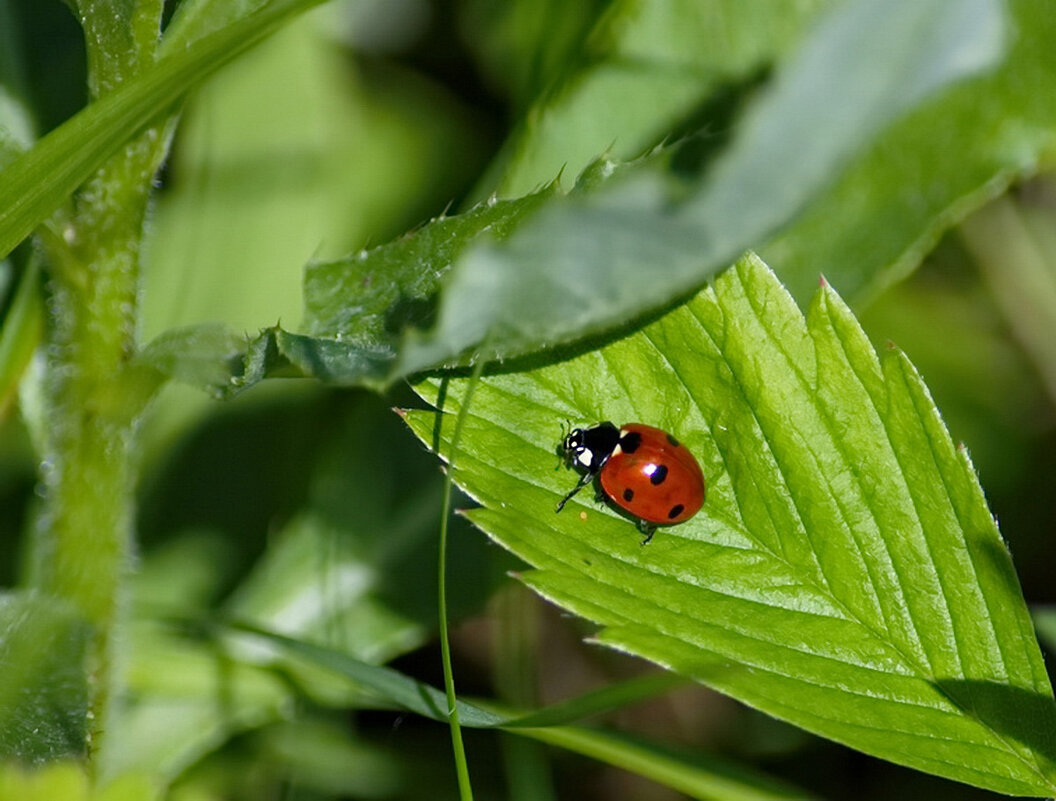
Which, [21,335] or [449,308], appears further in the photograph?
[21,335]

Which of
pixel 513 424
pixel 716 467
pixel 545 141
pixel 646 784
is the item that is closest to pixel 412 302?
pixel 513 424

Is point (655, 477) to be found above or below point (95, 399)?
below

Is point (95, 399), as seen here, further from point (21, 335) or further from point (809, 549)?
point (809, 549)

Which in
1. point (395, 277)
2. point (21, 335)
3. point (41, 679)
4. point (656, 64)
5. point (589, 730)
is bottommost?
point (589, 730)

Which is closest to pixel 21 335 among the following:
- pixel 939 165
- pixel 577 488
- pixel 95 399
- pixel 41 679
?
pixel 95 399

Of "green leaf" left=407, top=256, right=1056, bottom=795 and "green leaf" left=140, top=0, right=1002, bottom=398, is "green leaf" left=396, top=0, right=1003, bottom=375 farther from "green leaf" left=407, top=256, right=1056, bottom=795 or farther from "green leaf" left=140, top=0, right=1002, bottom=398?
"green leaf" left=407, top=256, right=1056, bottom=795
